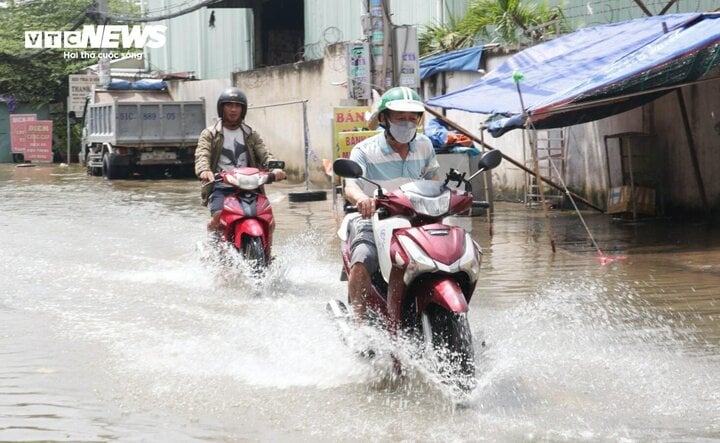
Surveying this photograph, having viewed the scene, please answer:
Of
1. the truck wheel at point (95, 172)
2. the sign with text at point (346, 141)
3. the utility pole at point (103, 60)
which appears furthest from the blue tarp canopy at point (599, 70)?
the utility pole at point (103, 60)

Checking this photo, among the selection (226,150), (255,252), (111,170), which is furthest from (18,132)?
(255,252)

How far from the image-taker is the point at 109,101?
28766 millimetres

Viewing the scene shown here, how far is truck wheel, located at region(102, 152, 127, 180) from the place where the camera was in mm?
27117

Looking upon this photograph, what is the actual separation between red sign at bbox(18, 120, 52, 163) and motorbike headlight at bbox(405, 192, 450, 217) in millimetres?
32720

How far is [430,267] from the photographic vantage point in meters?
5.25

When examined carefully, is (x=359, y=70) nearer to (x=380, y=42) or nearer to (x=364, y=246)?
(x=380, y=42)

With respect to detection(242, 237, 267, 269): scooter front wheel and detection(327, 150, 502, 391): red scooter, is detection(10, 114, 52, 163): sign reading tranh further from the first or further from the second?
detection(327, 150, 502, 391): red scooter

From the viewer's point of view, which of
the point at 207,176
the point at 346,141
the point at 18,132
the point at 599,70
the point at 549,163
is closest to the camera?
the point at 207,176

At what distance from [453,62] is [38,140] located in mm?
21973

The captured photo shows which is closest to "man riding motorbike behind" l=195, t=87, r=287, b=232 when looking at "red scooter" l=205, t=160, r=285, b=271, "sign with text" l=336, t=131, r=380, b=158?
"red scooter" l=205, t=160, r=285, b=271

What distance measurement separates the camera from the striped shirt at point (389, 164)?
6.25 meters

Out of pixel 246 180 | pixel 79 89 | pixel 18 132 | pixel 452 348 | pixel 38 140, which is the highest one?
pixel 79 89

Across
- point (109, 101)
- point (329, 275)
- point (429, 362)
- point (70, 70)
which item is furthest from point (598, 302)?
point (70, 70)

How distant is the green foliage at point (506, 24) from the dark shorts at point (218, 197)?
8.94 meters
